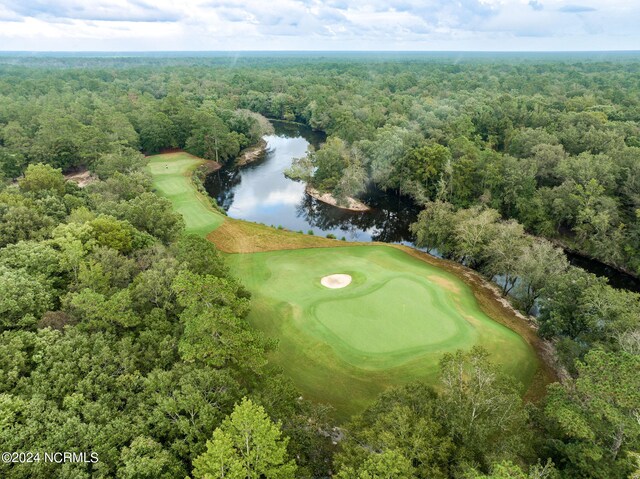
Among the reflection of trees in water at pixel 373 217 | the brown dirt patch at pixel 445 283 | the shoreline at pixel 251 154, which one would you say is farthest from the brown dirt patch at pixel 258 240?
the shoreline at pixel 251 154

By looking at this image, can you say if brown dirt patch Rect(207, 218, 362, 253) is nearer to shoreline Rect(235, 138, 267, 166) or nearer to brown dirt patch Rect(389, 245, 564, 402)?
brown dirt patch Rect(389, 245, 564, 402)

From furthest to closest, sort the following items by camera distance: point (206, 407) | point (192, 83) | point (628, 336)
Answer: point (192, 83)
point (628, 336)
point (206, 407)

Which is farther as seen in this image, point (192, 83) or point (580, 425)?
point (192, 83)

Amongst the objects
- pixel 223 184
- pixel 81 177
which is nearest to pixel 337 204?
pixel 223 184

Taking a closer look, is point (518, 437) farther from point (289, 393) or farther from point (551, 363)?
point (551, 363)

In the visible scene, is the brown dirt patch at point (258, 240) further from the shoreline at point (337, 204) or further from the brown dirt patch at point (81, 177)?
the brown dirt patch at point (81, 177)

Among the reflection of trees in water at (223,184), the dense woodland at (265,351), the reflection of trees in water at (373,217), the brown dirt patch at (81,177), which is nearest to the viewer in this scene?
the dense woodland at (265,351)

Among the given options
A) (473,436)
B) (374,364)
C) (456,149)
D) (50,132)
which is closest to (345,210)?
(456,149)
